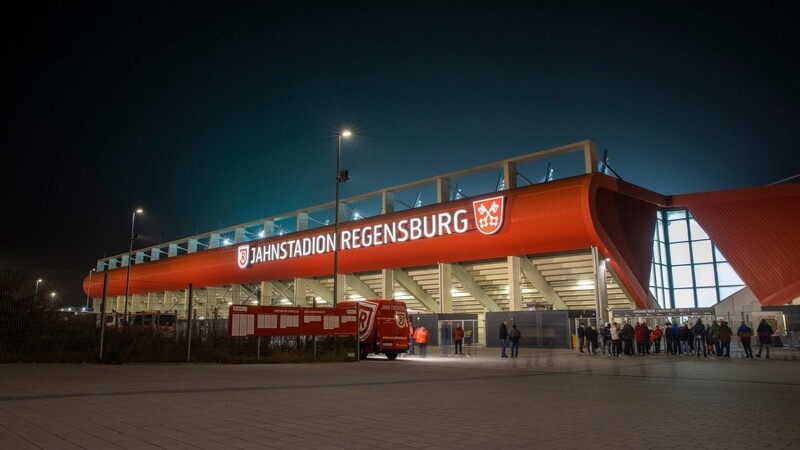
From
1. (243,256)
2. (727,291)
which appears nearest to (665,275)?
(727,291)

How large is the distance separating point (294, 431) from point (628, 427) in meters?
4.30

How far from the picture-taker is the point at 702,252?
3703cm

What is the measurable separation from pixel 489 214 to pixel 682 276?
14.4 meters

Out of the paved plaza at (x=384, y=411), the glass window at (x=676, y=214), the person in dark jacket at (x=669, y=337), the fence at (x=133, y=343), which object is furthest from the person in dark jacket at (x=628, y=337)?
the glass window at (x=676, y=214)

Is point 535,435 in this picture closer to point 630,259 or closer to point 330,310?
point 330,310

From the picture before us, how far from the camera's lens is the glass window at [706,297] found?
36.5m

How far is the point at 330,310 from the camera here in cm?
2264

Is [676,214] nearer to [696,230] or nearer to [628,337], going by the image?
[696,230]

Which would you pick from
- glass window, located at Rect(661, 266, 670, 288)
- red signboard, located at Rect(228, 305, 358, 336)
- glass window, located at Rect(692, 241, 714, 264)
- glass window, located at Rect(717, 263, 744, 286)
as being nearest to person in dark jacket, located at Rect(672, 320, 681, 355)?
glass window, located at Rect(661, 266, 670, 288)

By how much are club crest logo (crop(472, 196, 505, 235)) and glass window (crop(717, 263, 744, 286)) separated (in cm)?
1493

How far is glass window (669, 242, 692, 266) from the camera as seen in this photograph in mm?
37525

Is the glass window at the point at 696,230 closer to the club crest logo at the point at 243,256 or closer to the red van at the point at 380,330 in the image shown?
the red van at the point at 380,330

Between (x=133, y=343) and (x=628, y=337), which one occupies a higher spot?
(x=133, y=343)

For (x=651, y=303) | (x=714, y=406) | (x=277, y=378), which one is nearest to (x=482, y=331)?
(x=651, y=303)
